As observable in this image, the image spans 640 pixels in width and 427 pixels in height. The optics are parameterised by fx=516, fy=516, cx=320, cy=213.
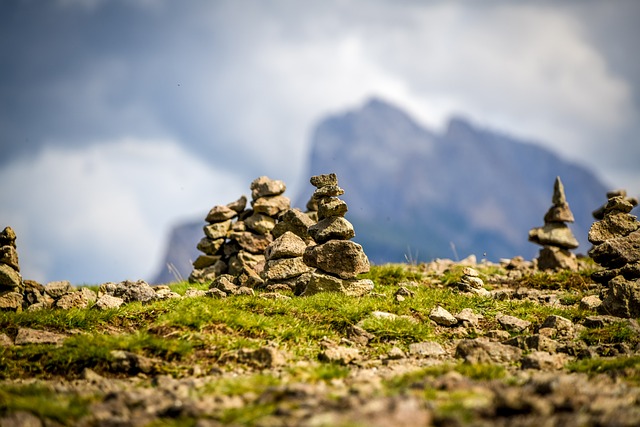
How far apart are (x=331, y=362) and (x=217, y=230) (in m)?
14.0

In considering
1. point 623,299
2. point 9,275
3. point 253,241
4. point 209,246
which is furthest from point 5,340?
point 623,299

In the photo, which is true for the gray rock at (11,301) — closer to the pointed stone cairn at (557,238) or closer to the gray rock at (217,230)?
the gray rock at (217,230)

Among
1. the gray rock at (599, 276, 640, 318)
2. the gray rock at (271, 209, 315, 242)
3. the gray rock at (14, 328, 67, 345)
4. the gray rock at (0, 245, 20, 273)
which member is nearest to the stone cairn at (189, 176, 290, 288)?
the gray rock at (271, 209, 315, 242)

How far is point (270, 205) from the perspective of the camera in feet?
72.8

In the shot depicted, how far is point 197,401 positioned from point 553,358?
271 inches

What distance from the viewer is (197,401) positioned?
687cm

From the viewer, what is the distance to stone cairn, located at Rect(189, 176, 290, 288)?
22.2 meters

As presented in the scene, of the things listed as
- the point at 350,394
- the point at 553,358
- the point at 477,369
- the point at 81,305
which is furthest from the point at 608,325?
the point at 81,305

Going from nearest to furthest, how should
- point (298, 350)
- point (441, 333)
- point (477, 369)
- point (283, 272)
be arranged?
1. point (477, 369)
2. point (298, 350)
3. point (441, 333)
4. point (283, 272)

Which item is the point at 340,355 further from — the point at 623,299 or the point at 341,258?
the point at 623,299

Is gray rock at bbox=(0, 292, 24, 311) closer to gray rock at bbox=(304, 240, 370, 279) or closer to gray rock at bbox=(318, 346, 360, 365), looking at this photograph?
A: gray rock at bbox=(304, 240, 370, 279)

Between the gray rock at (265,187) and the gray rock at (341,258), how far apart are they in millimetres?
7601

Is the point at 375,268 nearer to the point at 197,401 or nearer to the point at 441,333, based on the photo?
the point at 441,333

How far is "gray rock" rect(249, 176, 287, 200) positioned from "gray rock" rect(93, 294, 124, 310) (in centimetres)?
983
